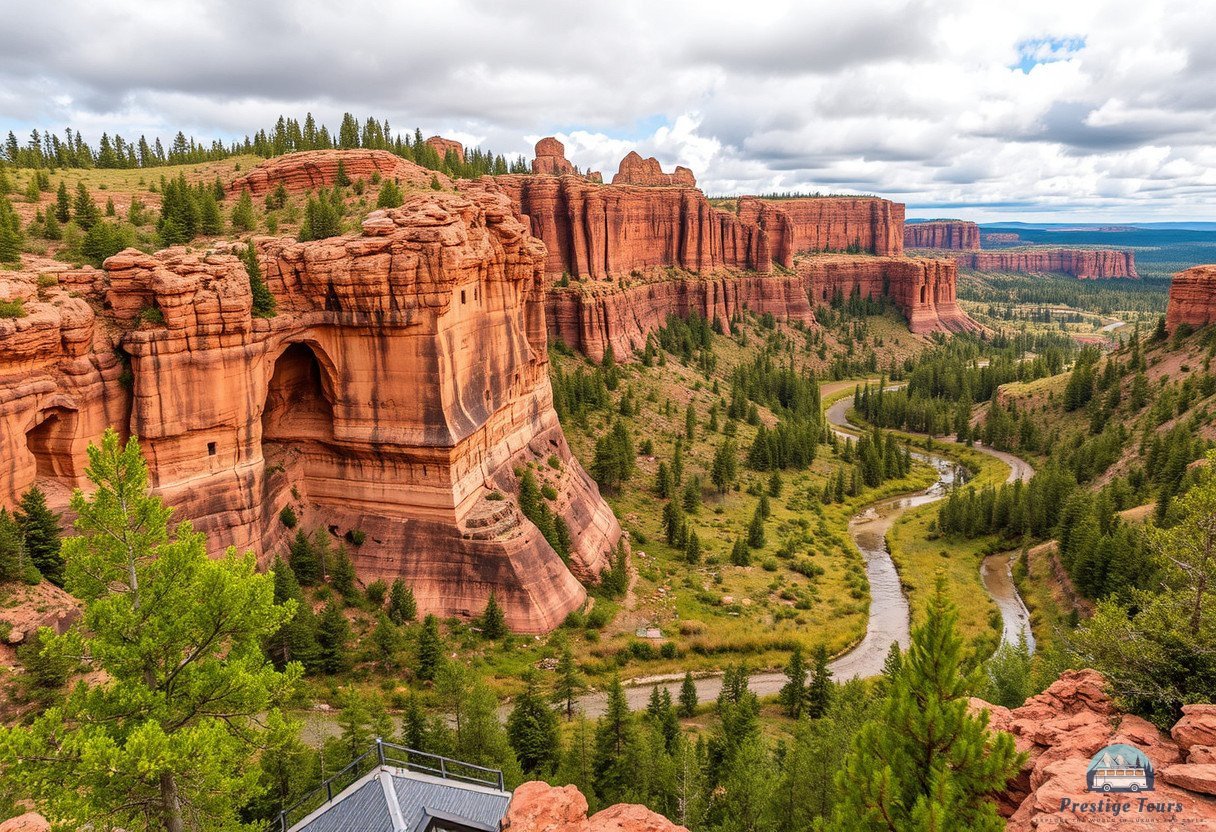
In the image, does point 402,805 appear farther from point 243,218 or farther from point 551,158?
point 551,158

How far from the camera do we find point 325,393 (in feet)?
151

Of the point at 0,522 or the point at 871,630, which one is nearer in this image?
the point at 0,522

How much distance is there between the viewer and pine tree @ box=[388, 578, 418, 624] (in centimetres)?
4441

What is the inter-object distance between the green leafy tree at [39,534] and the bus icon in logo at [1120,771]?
129ft

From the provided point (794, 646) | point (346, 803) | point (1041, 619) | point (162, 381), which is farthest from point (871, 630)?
point (162, 381)

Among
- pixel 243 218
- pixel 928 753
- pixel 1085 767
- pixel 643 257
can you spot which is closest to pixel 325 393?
pixel 243 218

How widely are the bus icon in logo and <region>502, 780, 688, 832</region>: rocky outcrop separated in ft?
31.4

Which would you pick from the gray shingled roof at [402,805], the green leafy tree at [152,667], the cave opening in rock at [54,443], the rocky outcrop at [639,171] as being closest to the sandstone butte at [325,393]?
the cave opening in rock at [54,443]

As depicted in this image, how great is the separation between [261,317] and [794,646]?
44675 millimetres

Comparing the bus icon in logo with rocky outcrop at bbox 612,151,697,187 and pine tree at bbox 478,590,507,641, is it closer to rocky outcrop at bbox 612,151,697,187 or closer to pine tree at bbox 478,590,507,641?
pine tree at bbox 478,590,507,641

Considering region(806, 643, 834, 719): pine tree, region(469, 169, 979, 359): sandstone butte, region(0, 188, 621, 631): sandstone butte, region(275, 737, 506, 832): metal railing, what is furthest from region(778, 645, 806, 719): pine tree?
region(469, 169, 979, 359): sandstone butte

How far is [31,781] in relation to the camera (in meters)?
14.7

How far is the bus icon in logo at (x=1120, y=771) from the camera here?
15.0m

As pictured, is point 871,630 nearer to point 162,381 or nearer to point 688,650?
point 688,650
